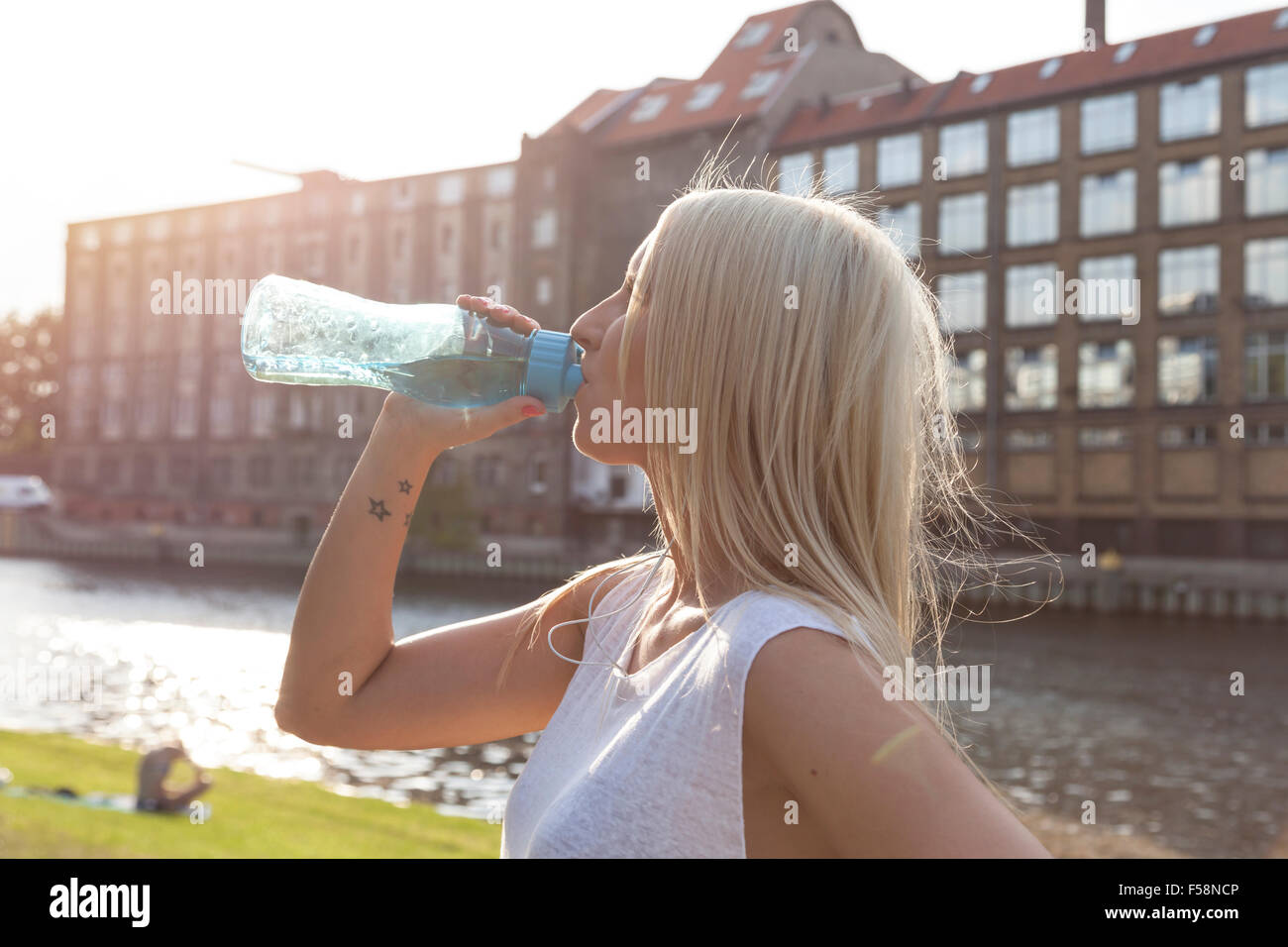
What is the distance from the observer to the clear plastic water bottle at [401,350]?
166cm

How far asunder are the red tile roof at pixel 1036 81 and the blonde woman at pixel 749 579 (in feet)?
145

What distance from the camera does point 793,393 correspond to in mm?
1322

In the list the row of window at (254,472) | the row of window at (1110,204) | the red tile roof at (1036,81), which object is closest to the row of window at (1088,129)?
the red tile roof at (1036,81)

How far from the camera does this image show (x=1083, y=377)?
4188 cm

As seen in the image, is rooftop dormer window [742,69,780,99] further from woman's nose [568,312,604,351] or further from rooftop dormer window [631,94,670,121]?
woman's nose [568,312,604,351]

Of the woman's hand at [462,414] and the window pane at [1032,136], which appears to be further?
the window pane at [1032,136]

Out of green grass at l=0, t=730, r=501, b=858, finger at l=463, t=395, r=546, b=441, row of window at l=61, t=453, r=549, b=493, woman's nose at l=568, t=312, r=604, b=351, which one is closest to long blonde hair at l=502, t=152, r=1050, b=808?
woman's nose at l=568, t=312, r=604, b=351

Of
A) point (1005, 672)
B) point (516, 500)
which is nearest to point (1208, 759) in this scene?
point (1005, 672)

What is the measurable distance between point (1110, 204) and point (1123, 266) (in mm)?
2371

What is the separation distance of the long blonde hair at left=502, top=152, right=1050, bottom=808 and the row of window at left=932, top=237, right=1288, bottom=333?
124ft

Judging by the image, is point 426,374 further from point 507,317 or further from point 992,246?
point 992,246

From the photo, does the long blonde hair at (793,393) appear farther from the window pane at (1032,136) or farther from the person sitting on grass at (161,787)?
the window pane at (1032,136)

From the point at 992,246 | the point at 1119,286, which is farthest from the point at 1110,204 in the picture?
the point at 992,246

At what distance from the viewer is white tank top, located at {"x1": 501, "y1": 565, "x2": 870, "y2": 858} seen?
4.00 feet
